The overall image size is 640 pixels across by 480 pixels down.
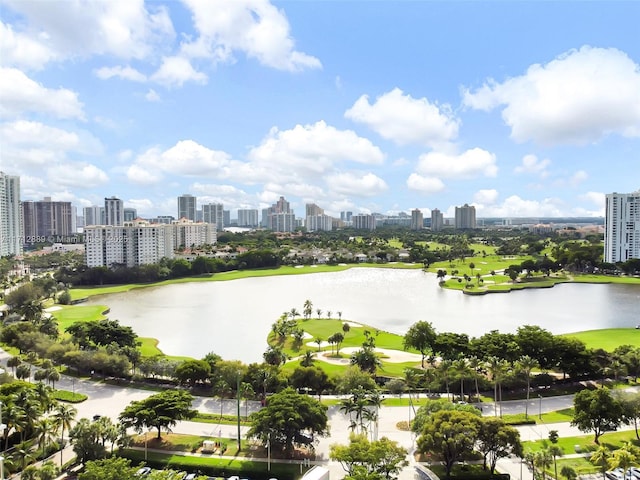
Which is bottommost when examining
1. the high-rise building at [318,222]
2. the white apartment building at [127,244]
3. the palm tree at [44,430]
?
the palm tree at [44,430]

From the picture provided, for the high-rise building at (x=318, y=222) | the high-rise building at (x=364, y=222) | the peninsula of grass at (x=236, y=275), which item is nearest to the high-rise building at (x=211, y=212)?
the high-rise building at (x=318, y=222)

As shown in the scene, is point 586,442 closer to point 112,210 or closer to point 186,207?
point 112,210

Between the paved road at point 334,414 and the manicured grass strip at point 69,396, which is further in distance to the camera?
the manicured grass strip at point 69,396

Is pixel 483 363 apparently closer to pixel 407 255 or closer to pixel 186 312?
pixel 186 312

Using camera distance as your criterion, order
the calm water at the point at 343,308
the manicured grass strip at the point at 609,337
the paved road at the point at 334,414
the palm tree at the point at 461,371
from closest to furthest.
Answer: the paved road at the point at 334,414 < the palm tree at the point at 461,371 < the manicured grass strip at the point at 609,337 < the calm water at the point at 343,308

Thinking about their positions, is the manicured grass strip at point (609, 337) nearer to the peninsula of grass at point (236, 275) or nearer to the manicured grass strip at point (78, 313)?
the manicured grass strip at point (78, 313)

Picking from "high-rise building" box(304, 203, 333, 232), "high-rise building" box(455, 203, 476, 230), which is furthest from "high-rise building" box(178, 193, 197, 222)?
"high-rise building" box(455, 203, 476, 230)

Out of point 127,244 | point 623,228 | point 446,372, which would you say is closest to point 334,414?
point 446,372
